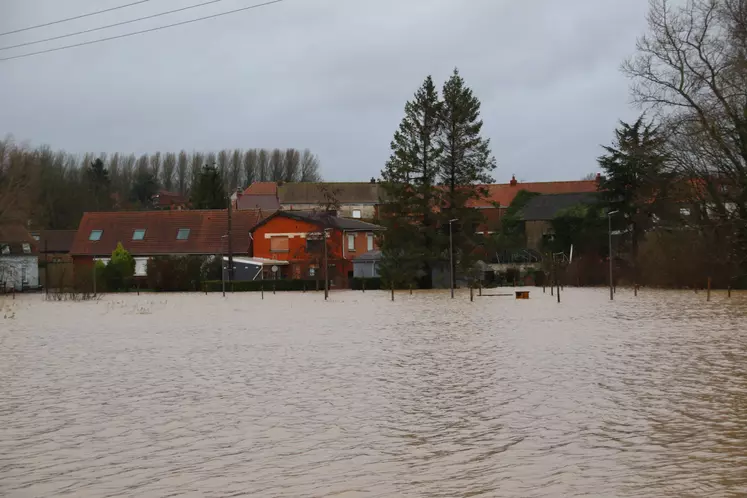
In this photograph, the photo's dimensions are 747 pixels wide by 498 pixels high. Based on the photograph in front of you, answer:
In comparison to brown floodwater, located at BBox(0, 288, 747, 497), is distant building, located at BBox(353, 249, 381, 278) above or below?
above

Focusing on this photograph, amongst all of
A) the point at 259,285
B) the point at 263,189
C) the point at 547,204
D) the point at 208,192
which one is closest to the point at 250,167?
the point at 263,189

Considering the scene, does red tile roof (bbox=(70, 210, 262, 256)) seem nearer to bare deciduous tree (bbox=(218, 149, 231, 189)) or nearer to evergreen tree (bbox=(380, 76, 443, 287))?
evergreen tree (bbox=(380, 76, 443, 287))

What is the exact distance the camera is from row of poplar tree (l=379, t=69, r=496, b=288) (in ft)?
249

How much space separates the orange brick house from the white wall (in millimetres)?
22220

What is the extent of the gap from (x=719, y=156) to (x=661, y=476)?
49968mm

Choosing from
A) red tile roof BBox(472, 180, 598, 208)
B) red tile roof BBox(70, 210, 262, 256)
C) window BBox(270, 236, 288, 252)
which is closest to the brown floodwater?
window BBox(270, 236, 288, 252)

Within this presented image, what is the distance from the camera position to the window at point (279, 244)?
307 ft

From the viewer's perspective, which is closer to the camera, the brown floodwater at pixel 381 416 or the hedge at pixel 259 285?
the brown floodwater at pixel 381 416

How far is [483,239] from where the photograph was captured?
7656 cm

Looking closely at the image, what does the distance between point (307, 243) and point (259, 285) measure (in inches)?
424

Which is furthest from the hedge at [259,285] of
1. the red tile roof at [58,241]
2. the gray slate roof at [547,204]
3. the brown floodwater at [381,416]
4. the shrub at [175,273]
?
the brown floodwater at [381,416]

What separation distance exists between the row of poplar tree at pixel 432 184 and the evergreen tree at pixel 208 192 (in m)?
49.6

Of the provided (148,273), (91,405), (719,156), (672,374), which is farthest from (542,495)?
(148,273)

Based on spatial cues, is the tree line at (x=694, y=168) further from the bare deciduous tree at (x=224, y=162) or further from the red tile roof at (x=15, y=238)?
the bare deciduous tree at (x=224, y=162)
